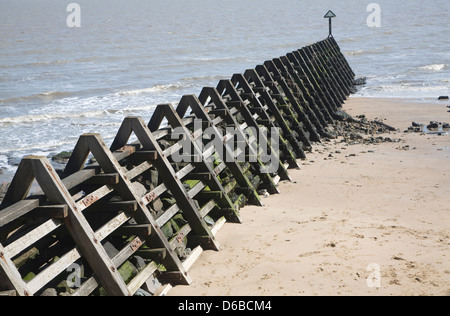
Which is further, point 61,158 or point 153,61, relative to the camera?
point 153,61

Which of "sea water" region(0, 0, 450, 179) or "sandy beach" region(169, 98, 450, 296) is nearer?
"sandy beach" region(169, 98, 450, 296)

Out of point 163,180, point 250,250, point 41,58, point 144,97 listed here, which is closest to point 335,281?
point 250,250

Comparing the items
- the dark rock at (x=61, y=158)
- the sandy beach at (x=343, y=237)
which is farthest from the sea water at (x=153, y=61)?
the sandy beach at (x=343, y=237)

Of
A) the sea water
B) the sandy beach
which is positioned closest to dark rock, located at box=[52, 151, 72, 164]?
the sea water

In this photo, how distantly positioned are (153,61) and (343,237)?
43.7 m

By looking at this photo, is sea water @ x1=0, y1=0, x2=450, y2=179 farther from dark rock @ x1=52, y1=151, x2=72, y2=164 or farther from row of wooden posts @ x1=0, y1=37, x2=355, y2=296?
row of wooden posts @ x1=0, y1=37, x2=355, y2=296

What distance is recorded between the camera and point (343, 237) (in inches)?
296

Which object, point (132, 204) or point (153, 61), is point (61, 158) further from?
point (153, 61)

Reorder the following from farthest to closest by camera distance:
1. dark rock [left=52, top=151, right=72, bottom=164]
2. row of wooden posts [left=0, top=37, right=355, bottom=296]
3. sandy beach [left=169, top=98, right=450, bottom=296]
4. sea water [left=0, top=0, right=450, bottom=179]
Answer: sea water [left=0, top=0, right=450, bottom=179] → dark rock [left=52, top=151, right=72, bottom=164] → sandy beach [left=169, top=98, right=450, bottom=296] → row of wooden posts [left=0, top=37, right=355, bottom=296]

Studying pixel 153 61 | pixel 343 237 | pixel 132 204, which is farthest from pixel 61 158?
pixel 153 61

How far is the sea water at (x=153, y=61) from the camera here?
25.7 metres

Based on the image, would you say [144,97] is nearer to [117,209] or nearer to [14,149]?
[14,149]

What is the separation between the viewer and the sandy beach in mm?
6145

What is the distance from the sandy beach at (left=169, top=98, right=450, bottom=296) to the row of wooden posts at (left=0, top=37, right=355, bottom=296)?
0.37 m
